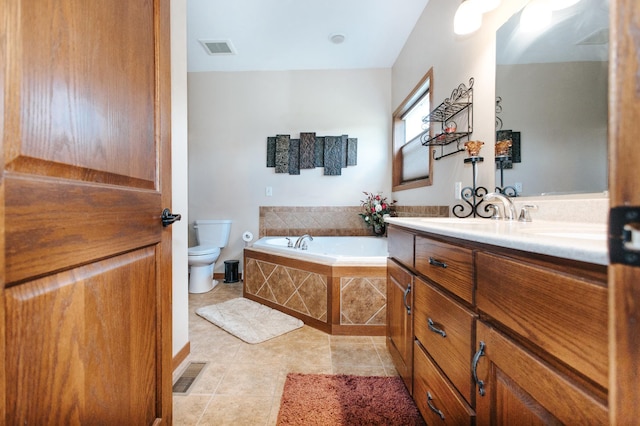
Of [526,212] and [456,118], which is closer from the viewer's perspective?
[526,212]

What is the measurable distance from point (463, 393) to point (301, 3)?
270 cm

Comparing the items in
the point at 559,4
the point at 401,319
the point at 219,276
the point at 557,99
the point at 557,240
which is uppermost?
the point at 559,4

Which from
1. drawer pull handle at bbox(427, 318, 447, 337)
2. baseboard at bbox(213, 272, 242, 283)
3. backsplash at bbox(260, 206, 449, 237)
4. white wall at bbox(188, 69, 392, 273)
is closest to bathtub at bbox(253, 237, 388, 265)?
backsplash at bbox(260, 206, 449, 237)

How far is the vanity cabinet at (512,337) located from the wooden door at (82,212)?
924 mm

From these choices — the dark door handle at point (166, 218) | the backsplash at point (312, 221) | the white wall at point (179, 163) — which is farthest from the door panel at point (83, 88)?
the backsplash at point (312, 221)

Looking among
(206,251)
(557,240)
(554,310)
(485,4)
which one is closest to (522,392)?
(554,310)

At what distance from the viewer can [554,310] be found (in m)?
0.49

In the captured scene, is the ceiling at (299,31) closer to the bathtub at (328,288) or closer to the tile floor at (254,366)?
the bathtub at (328,288)

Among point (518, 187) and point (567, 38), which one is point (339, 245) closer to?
point (518, 187)

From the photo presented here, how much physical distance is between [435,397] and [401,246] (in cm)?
61

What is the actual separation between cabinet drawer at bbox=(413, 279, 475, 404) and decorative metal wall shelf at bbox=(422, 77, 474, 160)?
1.12 meters

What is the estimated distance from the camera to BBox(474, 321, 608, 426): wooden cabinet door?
0.44 m

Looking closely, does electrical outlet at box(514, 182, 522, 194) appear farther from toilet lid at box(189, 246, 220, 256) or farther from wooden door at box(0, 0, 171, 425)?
toilet lid at box(189, 246, 220, 256)

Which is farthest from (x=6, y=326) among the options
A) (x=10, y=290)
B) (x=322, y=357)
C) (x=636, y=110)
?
(x=322, y=357)
